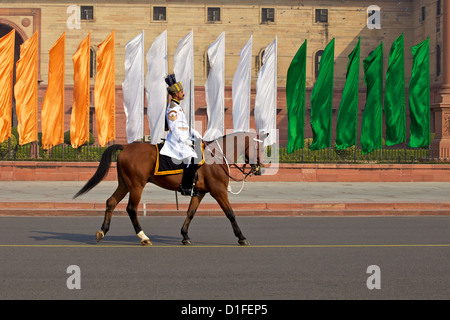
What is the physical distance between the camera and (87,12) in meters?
52.9

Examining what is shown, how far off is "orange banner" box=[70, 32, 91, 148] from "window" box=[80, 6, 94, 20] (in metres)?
27.2

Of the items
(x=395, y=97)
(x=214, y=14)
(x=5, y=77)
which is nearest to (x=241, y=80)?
(x=395, y=97)

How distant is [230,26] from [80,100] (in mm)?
28314

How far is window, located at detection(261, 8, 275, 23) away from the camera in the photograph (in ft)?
174

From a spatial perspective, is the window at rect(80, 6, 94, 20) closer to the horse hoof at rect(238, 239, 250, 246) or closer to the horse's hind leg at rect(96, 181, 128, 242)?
the horse's hind leg at rect(96, 181, 128, 242)

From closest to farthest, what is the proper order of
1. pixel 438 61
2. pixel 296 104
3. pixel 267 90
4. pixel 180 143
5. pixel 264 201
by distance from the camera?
pixel 180 143
pixel 264 201
pixel 296 104
pixel 267 90
pixel 438 61

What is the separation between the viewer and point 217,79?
32750 millimetres

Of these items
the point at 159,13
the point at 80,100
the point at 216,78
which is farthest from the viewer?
the point at 159,13

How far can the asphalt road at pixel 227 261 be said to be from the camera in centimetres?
727

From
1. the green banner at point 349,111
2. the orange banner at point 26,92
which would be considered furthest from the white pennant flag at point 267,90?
the orange banner at point 26,92

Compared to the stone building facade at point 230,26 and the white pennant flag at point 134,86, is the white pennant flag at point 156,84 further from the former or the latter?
the stone building facade at point 230,26

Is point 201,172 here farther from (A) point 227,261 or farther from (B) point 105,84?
(B) point 105,84

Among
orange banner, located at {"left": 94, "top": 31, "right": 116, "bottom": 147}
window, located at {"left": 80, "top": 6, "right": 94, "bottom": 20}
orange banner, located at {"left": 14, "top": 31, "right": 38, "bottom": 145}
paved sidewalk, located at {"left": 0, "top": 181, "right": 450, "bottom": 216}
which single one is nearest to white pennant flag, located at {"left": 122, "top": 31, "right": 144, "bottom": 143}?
orange banner, located at {"left": 94, "top": 31, "right": 116, "bottom": 147}
